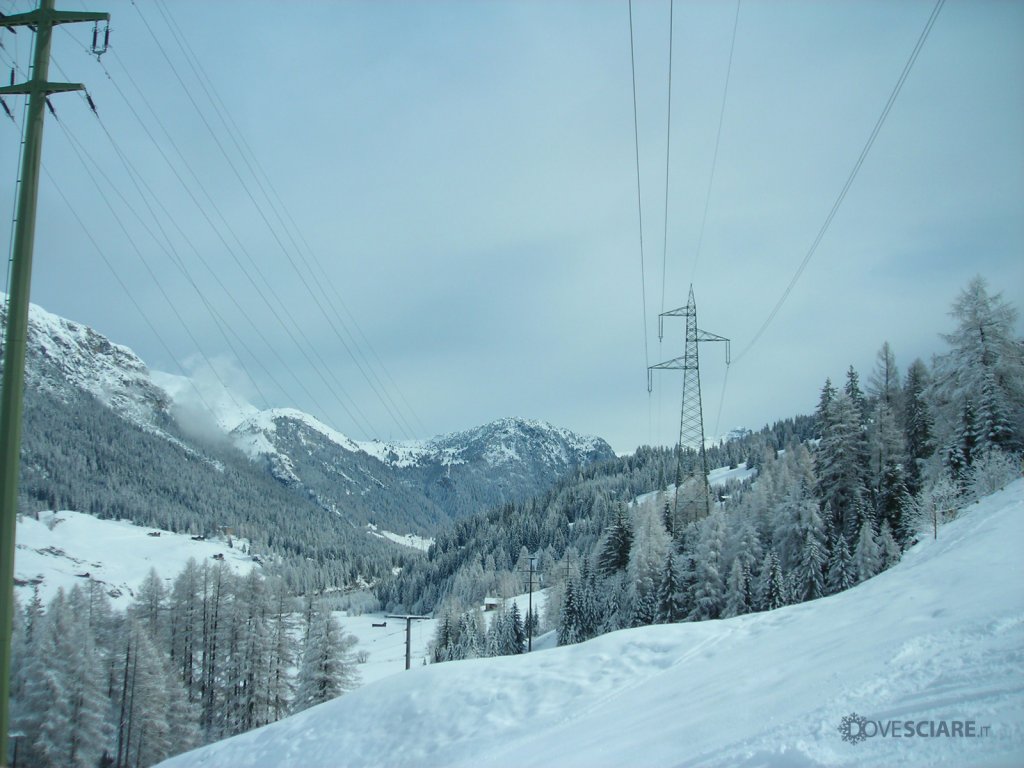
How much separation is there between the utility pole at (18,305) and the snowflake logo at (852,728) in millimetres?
9728

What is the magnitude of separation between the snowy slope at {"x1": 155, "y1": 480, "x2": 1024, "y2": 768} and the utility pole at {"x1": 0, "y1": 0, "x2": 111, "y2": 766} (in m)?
8.46

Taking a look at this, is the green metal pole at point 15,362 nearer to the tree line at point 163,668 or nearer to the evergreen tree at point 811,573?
the tree line at point 163,668

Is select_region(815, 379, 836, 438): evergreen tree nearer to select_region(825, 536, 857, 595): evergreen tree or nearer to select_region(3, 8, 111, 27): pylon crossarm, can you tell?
select_region(825, 536, 857, 595): evergreen tree

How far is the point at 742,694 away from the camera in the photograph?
12109 millimetres

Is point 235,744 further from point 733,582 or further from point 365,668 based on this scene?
point 365,668

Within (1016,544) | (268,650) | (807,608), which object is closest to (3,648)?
(807,608)

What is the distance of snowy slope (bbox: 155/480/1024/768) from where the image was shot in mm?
8656

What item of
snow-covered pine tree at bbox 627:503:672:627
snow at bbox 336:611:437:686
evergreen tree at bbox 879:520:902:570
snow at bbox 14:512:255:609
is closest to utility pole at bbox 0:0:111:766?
evergreen tree at bbox 879:520:902:570

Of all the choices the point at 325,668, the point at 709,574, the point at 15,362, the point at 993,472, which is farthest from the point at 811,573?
the point at 15,362

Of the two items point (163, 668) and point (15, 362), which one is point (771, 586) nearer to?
point (163, 668)

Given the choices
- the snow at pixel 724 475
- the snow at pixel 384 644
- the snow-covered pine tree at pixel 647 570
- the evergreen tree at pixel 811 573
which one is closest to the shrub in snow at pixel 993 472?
the evergreen tree at pixel 811 573

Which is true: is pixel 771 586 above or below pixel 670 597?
above

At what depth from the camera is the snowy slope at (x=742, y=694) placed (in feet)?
28.4

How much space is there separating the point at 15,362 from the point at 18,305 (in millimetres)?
734
